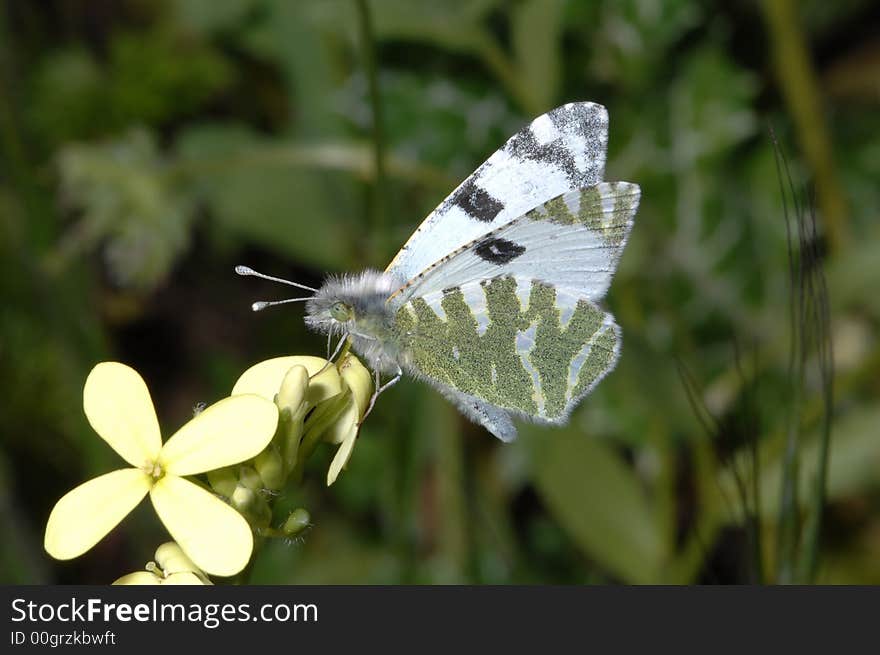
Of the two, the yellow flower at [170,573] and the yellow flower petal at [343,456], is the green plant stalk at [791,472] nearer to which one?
the yellow flower petal at [343,456]

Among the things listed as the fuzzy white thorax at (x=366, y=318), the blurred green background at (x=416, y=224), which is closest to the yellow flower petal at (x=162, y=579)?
the fuzzy white thorax at (x=366, y=318)

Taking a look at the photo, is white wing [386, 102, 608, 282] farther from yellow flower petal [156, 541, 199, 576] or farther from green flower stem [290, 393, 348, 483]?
yellow flower petal [156, 541, 199, 576]

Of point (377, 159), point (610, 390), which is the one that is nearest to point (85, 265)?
point (377, 159)

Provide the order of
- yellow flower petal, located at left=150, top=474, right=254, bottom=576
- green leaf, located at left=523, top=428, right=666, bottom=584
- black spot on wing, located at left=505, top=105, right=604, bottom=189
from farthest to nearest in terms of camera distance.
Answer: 1. green leaf, located at left=523, top=428, right=666, bottom=584
2. black spot on wing, located at left=505, top=105, right=604, bottom=189
3. yellow flower petal, located at left=150, top=474, right=254, bottom=576

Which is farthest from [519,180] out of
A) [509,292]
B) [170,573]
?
[170,573]

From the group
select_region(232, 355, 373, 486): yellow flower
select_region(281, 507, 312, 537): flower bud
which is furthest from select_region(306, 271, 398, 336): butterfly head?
select_region(281, 507, 312, 537): flower bud

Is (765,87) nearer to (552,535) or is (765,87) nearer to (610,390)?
(610,390)
